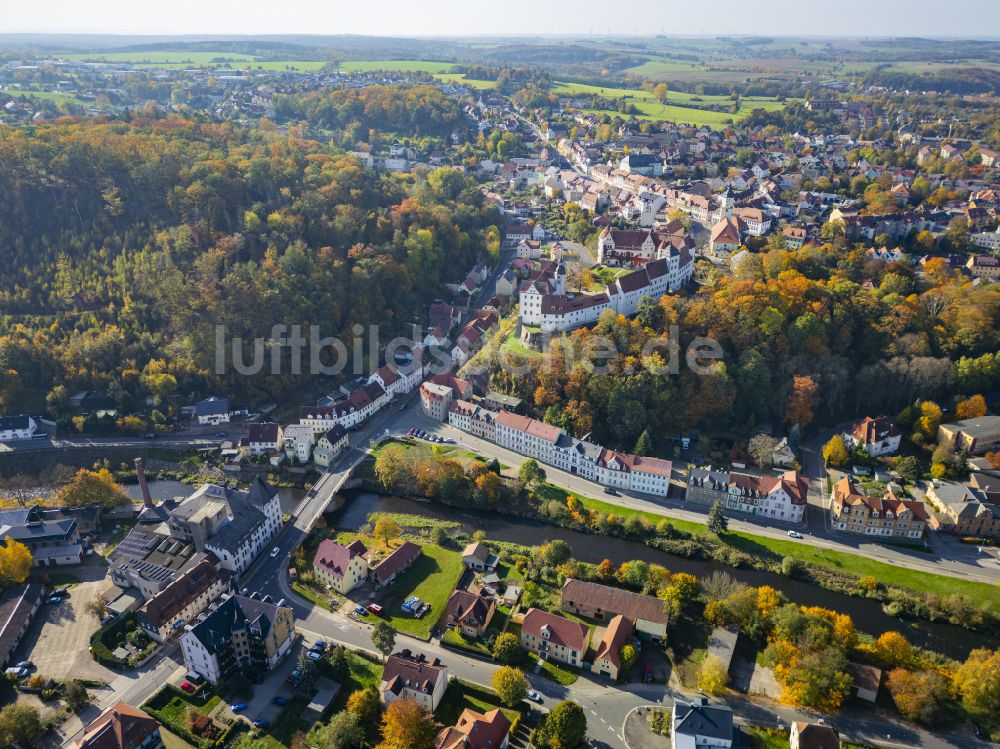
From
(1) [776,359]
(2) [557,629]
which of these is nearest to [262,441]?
(2) [557,629]

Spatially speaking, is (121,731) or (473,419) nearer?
(121,731)

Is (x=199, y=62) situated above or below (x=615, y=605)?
above

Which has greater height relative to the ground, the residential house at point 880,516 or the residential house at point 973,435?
the residential house at point 973,435

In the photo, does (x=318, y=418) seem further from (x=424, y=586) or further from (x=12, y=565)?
(x=12, y=565)

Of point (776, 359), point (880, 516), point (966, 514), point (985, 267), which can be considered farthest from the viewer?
point (985, 267)

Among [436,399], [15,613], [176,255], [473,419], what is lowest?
[15,613]

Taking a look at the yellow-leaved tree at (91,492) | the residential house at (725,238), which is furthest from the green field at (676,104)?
the yellow-leaved tree at (91,492)

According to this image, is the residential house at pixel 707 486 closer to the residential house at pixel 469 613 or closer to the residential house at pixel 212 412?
the residential house at pixel 469 613
